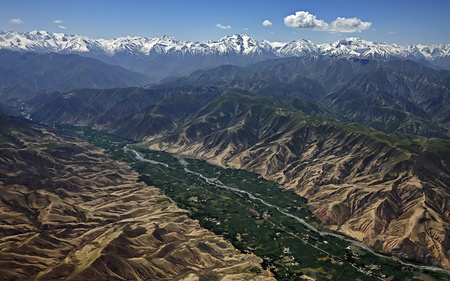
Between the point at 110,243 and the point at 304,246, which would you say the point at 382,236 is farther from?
the point at 110,243

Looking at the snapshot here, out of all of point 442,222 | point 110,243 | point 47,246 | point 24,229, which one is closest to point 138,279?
point 110,243

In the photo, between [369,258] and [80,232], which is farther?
[80,232]

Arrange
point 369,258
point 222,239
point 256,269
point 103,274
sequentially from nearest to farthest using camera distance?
point 103,274 → point 256,269 → point 369,258 → point 222,239

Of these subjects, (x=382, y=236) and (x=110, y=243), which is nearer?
(x=110, y=243)

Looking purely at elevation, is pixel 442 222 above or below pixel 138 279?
above

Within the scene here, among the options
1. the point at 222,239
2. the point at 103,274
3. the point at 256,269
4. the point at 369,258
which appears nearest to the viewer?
the point at 103,274

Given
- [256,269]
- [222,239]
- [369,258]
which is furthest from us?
[222,239]

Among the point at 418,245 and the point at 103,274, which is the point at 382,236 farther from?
the point at 103,274

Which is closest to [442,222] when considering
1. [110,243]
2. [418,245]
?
[418,245]

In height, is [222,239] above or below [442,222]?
below
